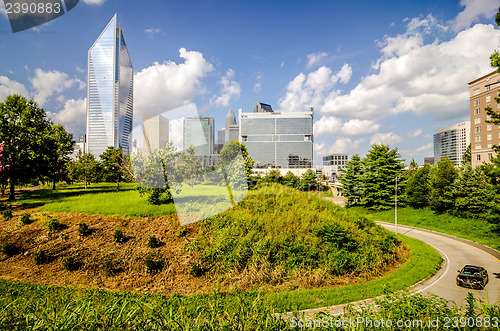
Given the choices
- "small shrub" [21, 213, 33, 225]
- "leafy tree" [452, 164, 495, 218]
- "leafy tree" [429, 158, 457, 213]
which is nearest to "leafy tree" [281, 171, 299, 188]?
"leafy tree" [429, 158, 457, 213]

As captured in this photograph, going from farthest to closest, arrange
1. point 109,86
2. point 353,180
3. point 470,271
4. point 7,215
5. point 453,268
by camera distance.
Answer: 1. point 109,86
2. point 353,180
3. point 7,215
4. point 453,268
5. point 470,271

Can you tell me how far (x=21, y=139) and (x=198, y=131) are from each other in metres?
17.6

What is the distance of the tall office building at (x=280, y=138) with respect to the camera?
→ 10912 cm

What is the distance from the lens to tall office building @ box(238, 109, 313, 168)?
109 metres

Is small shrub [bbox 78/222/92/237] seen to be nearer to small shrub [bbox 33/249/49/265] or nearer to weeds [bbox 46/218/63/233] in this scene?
weeds [bbox 46/218/63/233]

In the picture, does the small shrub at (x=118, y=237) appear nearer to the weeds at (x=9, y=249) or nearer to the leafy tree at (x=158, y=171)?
the leafy tree at (x=158, y=171)

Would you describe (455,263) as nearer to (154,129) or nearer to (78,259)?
(154,129)

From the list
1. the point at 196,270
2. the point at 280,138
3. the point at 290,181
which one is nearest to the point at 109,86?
the point at 290,181

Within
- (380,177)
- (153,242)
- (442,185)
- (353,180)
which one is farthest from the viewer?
(353,180)

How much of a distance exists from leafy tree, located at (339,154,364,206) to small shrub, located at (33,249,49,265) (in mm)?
35369

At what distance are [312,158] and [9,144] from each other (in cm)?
10740

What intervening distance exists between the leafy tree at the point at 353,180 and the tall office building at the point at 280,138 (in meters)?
70.7

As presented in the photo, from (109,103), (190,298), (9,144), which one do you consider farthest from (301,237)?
(109,103)

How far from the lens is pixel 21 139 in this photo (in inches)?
724
